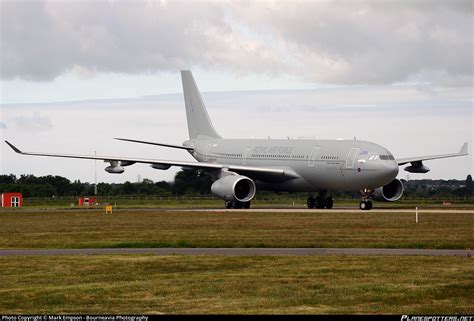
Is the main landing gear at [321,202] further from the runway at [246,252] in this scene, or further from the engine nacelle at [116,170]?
the runway at [246,252]

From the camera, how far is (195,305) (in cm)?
1942

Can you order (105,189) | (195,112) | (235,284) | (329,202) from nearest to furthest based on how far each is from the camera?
(235,284) < (329,202) < (195,112) < (105,189)

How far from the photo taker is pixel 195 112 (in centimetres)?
8462

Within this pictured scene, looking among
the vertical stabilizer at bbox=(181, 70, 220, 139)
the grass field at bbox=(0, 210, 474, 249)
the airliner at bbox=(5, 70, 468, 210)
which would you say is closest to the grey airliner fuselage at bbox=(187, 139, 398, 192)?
the airliner at bbox=(5, 70, 468, 210)

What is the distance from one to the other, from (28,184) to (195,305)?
106220 millimetres

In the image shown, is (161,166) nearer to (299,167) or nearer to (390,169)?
(299,167)

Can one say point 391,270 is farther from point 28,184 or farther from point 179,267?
point 28,184

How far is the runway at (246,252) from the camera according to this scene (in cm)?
3053

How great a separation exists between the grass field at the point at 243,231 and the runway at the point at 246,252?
170 centimetres

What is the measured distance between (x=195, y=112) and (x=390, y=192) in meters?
22.0

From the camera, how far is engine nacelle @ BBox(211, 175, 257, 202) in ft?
217

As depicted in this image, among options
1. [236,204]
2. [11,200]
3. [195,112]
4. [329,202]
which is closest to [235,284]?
[236,204]

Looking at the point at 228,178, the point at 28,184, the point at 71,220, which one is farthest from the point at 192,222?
the point at 28,184

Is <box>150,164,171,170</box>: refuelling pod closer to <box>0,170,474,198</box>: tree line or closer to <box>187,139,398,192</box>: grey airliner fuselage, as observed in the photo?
<box>187,139,398,192</box>: grey airliner fuselage
